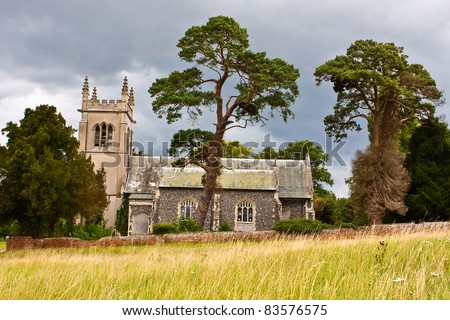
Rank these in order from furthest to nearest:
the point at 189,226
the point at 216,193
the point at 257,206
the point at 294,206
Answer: the point at 294,206, the point at 257,206, the point at 216,193, the point at 189,226

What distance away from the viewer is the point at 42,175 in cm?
2372

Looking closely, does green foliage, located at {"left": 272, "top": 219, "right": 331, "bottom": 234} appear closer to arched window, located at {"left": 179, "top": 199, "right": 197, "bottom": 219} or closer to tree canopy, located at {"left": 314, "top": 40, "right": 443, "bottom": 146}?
tree canopy, located at {"left": 314, "top": 40, "right": 443, "bottom": 146}

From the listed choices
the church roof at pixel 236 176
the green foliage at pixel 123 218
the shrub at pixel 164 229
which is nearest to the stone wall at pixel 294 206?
the church roof at pixel 236 176

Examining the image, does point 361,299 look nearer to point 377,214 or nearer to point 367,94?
point 377,214

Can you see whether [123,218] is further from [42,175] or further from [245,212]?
[42,175]

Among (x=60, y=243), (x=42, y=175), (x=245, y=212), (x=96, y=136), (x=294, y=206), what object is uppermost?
(x=96, y=136)

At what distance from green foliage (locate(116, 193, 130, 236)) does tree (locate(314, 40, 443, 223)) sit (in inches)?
823

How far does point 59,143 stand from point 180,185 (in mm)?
16798

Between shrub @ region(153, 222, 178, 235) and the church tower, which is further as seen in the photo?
the church tower

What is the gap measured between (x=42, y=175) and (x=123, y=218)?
Result: 20875 mm

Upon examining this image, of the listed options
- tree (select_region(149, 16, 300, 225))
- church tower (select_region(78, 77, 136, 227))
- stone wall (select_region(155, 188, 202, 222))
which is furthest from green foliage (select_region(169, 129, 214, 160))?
church tower (select_region(78, 77, 136, 227))

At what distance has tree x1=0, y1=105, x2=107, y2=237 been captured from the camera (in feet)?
78.3

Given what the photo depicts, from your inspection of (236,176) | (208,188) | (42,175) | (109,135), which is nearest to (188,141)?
(208,188)

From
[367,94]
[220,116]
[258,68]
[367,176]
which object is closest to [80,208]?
[220,116]
